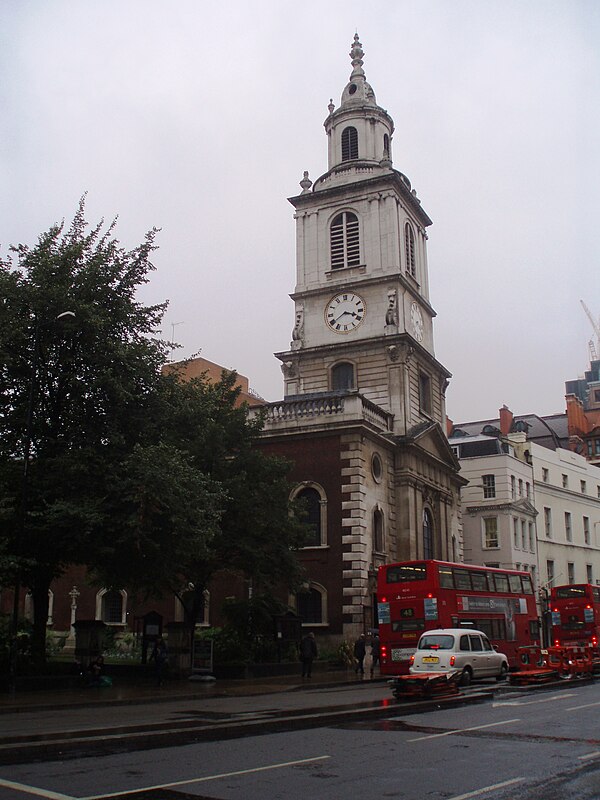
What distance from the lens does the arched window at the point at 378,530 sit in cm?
3944

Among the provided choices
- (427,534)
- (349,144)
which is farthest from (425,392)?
(349,144)

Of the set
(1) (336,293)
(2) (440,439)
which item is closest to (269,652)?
(2) (440,439)

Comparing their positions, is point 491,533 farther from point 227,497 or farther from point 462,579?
point 227,497

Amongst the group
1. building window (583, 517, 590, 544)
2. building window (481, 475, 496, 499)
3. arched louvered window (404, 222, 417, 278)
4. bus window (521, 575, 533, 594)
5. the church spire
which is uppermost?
the church spire

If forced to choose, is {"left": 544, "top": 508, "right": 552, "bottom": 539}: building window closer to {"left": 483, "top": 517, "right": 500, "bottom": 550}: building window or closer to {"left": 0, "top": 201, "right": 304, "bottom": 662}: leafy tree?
{"left": 483, "top": 517, "right": 500, "bottom": 550}: building window

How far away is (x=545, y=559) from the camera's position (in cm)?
6181

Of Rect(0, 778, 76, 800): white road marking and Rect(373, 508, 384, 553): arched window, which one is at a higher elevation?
Rect(373, 508, 384, 553): arched window

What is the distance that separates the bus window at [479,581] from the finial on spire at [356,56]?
116 ft

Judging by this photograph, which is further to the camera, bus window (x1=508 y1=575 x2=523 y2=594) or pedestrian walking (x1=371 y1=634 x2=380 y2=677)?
pedestrian walking (x1=371 y1=634 x2=380 y2=677)

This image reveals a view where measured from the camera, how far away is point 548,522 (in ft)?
209

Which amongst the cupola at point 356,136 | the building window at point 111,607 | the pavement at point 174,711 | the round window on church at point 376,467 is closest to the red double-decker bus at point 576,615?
the round window on church at point 376,467

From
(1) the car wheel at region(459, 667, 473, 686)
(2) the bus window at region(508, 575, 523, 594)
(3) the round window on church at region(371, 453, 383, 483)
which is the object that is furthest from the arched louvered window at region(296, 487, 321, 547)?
(1) the car wheel at region(459, 667, 473, 686)

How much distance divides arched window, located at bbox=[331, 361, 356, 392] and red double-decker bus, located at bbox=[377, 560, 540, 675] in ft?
52.6

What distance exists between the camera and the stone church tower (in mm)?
37531
